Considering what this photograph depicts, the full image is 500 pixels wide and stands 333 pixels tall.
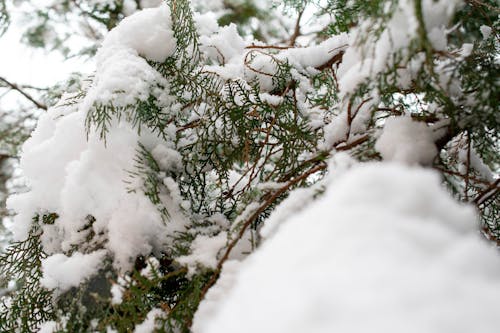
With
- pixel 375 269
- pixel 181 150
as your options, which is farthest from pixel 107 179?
pixel 375 269

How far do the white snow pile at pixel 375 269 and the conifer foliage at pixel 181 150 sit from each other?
0.38 meters

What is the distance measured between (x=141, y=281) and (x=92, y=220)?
441 mm

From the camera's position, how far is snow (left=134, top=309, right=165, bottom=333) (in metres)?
1.08

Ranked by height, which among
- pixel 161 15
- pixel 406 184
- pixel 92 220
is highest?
pixel 161 15

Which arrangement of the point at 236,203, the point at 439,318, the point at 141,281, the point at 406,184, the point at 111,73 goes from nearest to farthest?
the point at 439,318
the point at 406,184
the point at 141,281
the point at 111,73
the point at 236,203

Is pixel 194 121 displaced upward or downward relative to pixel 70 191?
upward

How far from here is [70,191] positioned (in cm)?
131

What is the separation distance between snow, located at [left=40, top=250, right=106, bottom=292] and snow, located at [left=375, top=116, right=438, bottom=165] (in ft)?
2.74

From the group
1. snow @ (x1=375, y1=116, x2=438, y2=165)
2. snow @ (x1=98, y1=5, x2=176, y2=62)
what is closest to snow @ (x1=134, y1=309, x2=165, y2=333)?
snow @ (x1=375, y1=116, x2=438, y2=165)

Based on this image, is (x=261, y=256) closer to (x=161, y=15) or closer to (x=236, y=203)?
(x=236, y=203)

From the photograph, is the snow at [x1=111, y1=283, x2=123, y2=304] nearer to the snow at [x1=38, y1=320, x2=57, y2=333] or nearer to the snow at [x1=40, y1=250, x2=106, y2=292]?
the snow at [x1=40, y1=250, x2=106, y2=292]

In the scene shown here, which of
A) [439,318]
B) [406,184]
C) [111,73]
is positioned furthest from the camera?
[111,73]

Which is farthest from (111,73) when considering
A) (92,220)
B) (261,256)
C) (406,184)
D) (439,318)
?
(439,318)

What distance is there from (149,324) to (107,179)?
1.50 feet
